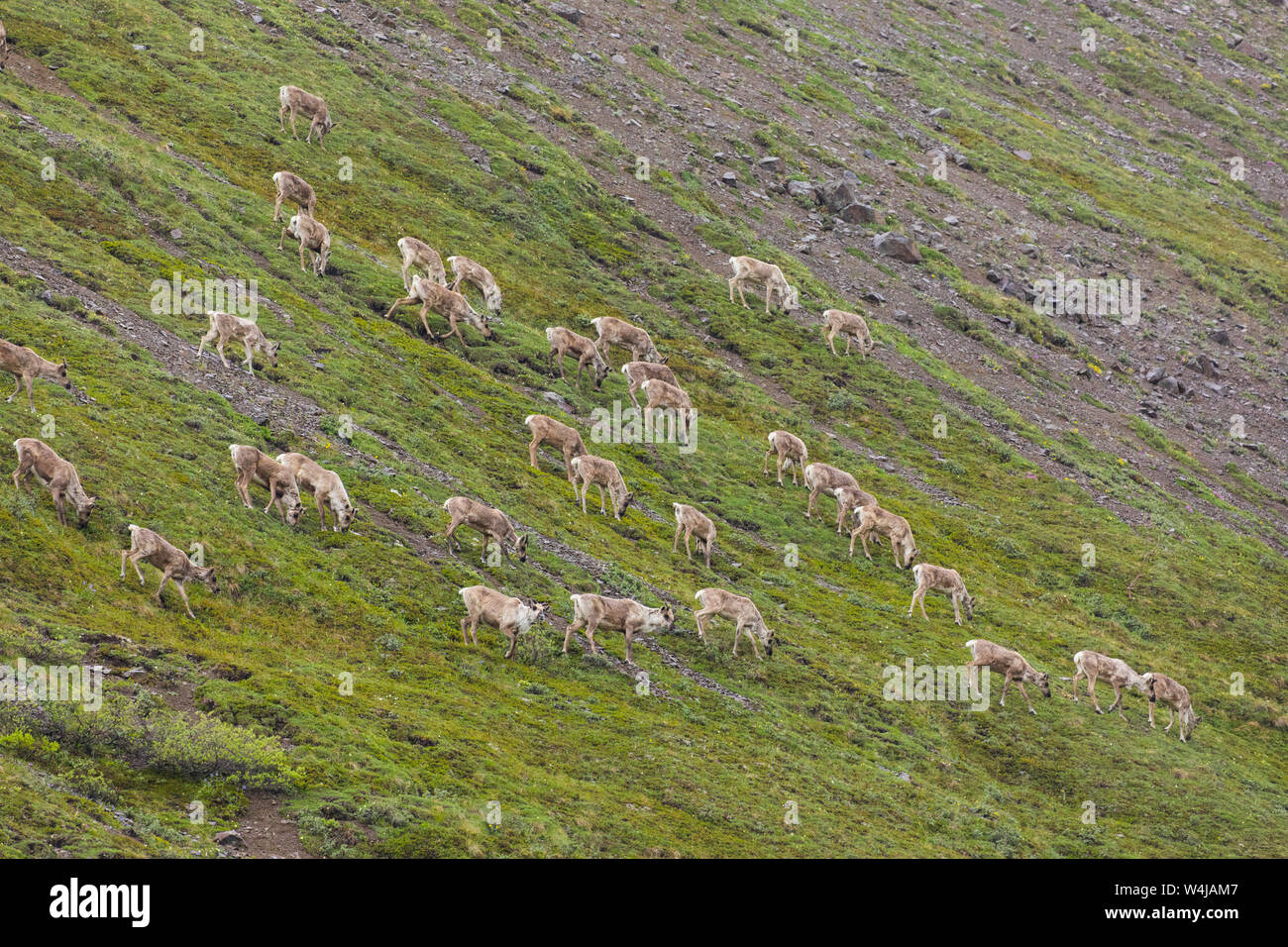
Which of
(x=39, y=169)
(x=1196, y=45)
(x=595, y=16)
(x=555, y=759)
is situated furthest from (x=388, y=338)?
(x=1196, y=45)

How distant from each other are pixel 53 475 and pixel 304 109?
3426 cm

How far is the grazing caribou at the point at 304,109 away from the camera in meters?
50.3

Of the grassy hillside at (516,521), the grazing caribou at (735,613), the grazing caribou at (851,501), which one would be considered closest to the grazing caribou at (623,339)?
the grassy hillside at (516,521)

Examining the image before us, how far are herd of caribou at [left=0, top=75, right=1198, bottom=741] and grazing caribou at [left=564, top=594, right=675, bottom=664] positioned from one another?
0.10 ft

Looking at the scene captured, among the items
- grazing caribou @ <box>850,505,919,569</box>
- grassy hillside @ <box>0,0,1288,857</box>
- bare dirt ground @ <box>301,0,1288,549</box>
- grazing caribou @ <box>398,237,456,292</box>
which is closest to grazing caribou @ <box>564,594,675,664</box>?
grassy hillside @ <box>0,0,1288,857</box>

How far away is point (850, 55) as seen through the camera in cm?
9050

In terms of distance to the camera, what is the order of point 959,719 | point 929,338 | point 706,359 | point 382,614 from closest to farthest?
point 382,614 < point 959,719 < point 706,359 < point 929,338

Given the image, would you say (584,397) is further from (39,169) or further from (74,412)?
(39,169)

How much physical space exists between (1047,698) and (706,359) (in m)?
22.8

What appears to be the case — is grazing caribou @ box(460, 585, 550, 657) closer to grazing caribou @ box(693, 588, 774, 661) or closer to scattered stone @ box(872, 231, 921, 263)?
grazing caribou @ box(693, 588, 774, 661)

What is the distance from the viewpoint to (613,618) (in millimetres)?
25266

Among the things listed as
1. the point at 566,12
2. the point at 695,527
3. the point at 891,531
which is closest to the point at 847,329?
the point at 891,531

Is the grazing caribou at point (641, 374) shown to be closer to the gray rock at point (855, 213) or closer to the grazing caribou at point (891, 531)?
the grazing caribou at point (891, 531)

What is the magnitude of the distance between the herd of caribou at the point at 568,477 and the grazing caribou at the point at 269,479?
0.03 m
